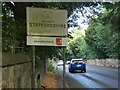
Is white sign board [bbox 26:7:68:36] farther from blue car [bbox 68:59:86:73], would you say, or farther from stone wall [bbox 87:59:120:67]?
stone wall [bbox 87:59:120:67]

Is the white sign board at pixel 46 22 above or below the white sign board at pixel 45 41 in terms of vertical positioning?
above

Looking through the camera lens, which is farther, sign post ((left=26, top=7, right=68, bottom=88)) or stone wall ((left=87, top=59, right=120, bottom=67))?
stone wall ((left=87, top=59, right=120, bottom=67))

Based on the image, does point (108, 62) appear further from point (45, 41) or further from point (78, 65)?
point (45, 41)

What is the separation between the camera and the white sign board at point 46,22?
26.1ft

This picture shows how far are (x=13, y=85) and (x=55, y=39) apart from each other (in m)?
1.87

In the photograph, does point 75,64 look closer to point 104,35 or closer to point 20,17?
point 104,35

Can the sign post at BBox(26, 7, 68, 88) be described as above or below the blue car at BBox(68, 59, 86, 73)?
above

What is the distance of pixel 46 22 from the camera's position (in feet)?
26.5

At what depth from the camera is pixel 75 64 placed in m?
38.5

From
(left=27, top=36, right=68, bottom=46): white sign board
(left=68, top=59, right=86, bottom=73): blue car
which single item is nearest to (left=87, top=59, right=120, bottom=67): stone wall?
(left=68, top=59, right=86, bottom=73): blue car

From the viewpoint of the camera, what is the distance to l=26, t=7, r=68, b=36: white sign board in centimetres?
796

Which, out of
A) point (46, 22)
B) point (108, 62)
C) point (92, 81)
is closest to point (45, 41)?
point (46, 22)

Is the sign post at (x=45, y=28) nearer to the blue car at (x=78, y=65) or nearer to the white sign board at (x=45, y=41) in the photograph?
the white sign board at (x=45, y=41)

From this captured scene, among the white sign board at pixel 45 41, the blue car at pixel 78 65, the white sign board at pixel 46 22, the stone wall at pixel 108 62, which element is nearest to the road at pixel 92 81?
the blue car at pixel 78 65
